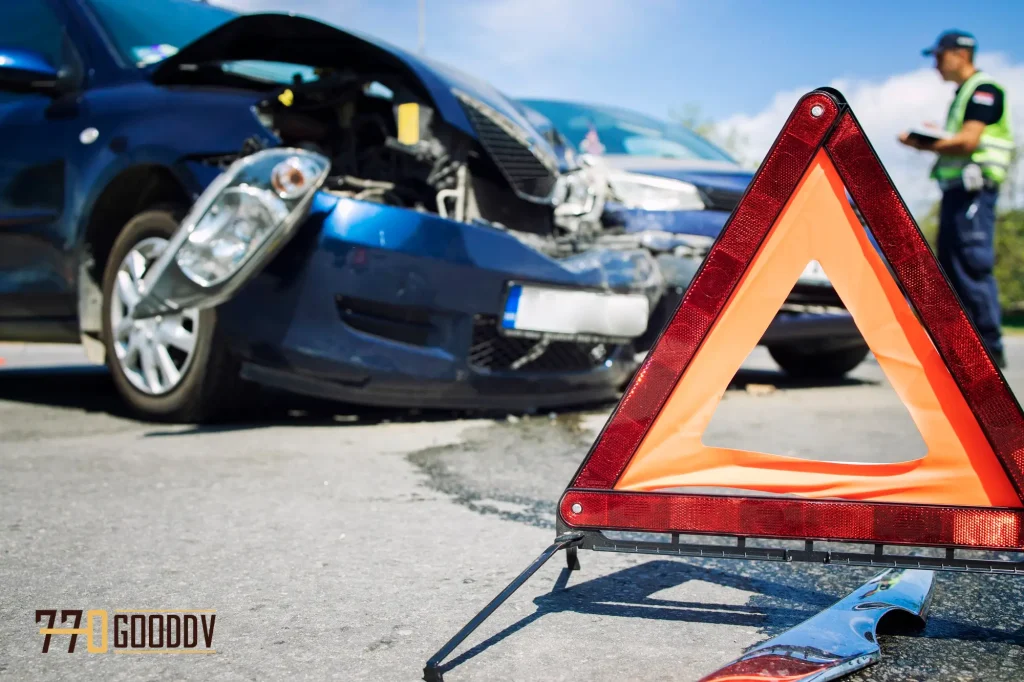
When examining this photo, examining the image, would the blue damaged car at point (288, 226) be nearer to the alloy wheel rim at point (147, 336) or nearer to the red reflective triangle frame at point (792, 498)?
the alloy wheel rim at point (147, 336)

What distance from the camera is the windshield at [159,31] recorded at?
4641mm

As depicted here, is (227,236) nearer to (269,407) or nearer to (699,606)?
(269,407)

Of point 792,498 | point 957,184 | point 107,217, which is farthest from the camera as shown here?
point 957,184

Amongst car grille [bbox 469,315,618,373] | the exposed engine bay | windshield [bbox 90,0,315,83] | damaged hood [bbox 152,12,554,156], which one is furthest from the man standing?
windshield [bbox 90,0,315,83]

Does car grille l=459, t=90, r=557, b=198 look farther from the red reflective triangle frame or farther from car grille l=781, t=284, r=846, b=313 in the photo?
the red reflective triangle frame

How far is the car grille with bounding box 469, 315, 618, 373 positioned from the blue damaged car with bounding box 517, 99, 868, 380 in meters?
0.42

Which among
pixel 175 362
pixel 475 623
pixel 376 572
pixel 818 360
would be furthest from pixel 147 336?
pixel 818 360

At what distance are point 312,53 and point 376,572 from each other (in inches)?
115

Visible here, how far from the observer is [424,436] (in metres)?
3.97

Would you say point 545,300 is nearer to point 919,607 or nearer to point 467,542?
point 467,542

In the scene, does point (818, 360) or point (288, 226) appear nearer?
point (288, 226)

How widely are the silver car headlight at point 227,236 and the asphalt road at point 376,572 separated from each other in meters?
0.54

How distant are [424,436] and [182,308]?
973 millimetres

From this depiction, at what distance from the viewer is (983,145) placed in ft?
19.5
